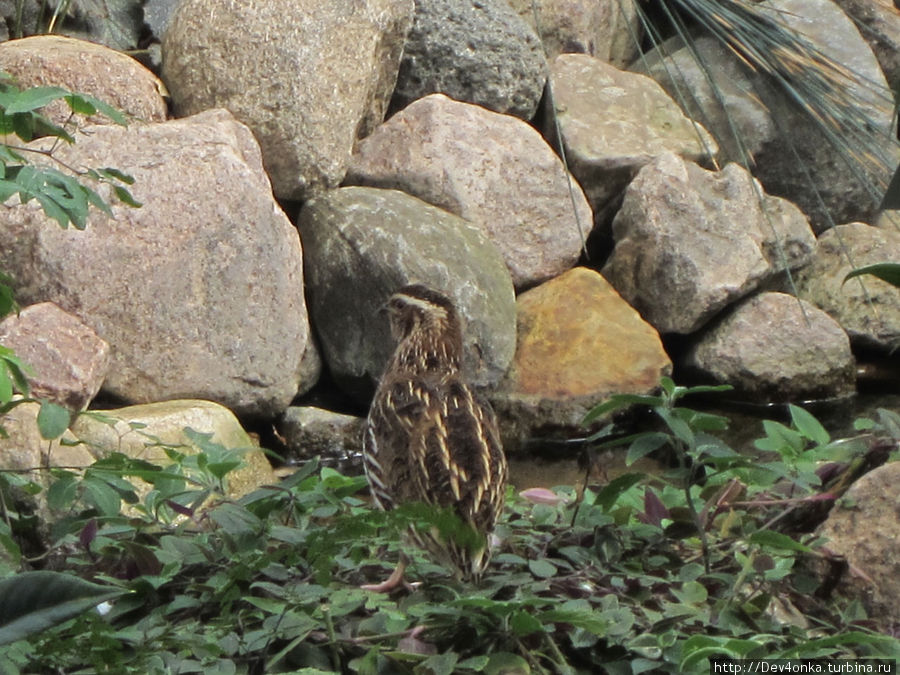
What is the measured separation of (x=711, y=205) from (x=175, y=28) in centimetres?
346

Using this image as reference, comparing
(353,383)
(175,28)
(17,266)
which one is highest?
(175,28)

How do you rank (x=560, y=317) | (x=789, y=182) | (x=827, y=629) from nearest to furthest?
1. (x=827, y=629)
2. (x=560, y=317)
3. (x=789, y=182)

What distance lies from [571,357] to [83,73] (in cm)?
318

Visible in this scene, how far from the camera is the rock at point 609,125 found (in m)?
9.02

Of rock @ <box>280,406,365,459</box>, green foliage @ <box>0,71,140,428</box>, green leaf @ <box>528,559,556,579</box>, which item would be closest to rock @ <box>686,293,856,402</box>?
rock @ <box>280,406,365,459</box>

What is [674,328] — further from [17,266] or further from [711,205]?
[17,266]

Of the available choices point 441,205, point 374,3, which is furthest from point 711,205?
point 374,3

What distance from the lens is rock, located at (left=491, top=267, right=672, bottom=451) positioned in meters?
8.03

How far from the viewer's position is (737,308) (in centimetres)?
885

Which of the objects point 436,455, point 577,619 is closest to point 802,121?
point 436,455

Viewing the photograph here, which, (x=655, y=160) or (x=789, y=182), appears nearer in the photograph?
(x=655, y=160)

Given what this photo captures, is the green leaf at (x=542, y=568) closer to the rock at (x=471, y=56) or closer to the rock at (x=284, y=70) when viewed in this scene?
the rock at (x=284, y=70)

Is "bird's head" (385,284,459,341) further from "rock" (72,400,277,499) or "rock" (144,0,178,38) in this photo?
"rock" (144,0,178,38)

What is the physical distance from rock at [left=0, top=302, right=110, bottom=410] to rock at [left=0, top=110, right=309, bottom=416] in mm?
276
